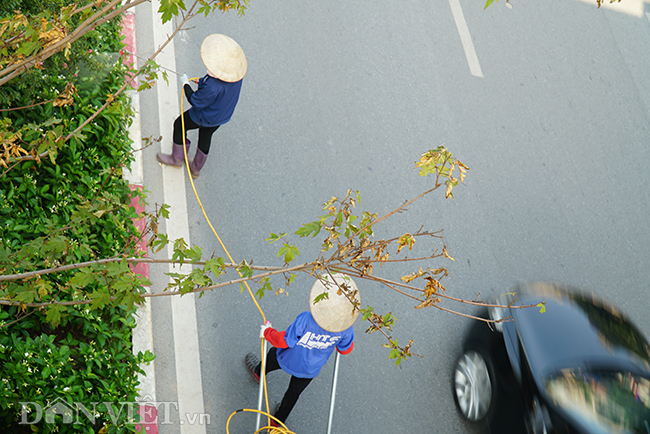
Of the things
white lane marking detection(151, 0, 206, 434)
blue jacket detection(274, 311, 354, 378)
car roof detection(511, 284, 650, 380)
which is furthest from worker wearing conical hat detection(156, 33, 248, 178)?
car roof detection(511, 284, 650, 380)

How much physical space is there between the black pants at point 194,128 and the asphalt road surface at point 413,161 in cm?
38

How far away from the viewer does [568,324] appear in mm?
4090

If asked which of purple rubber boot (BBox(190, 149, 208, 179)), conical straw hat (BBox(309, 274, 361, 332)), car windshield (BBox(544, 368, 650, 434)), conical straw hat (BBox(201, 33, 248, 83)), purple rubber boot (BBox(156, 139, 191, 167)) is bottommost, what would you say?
car windshield (BBox(544, 368, 650, 434))

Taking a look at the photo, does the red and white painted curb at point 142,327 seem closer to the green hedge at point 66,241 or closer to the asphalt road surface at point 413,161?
the asphalt road surface at point 413,161

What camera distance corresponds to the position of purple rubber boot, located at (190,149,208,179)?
4.87 m

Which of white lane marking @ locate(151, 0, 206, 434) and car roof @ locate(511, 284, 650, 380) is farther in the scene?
white lane marking @ locate(151, 0, 206, 434)

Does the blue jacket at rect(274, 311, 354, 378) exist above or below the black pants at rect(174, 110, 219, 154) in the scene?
below

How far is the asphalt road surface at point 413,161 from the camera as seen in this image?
14.8 ft

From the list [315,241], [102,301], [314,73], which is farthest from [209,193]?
[102,301]

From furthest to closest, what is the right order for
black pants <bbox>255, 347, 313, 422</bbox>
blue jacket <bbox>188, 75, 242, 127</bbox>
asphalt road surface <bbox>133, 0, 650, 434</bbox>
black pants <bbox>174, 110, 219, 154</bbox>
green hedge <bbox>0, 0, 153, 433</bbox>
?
black pants <bbox>174, 110, 219, 154</bbox>, asphalt road surface <bbox>133, 0, 650, 434</bbox>, blue jacket <bbox>188, 75, 242, 127</bbox>, black pants <bbox>255, 347, 313, 422</bbox>, green hedge <bbox>0, 0, 153, 433</bbox>

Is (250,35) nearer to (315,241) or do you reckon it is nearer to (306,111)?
(306,111)

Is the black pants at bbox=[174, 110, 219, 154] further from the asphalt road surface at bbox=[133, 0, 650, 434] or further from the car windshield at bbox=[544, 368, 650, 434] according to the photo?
the car windshield at bbox=[544, 368, 650, 434]

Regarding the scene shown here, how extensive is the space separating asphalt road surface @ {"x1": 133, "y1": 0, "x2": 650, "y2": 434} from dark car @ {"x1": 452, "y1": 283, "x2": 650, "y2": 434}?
1.66 feet

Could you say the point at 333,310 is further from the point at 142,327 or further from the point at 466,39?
the point at 466,39
